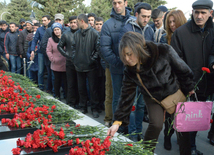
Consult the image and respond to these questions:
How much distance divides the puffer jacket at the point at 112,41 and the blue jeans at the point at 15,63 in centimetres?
666

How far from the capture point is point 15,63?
9992 mm

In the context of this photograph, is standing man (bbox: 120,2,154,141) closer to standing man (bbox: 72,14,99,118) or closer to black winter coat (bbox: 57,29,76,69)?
standing man (bbox: 72,14,99,118)

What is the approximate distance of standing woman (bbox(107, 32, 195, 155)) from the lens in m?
2.35

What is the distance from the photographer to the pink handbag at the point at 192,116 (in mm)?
2650

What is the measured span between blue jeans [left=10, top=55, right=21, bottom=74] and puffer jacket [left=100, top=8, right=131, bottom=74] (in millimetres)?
6656

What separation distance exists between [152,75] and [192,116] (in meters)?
0.68

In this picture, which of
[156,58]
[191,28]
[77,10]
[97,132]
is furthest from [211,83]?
[77,10]

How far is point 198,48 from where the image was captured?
3281 mm

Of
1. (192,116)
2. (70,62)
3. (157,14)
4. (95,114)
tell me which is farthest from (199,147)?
(70,62)

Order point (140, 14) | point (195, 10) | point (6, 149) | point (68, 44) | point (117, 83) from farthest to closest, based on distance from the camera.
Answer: point (68, 44) < point (117, 83) < point (140, 14) < point (195, 10) < point (6, 149)

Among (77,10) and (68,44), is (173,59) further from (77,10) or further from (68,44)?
(77,10)

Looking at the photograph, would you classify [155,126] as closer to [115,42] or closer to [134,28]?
[134,28]

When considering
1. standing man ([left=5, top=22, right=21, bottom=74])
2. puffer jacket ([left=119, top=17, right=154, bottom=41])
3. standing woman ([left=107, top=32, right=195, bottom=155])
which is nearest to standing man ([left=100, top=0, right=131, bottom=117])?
puffer jacket ([left=119, top=17, right=154, bottom=41])

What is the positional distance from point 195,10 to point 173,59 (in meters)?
1.03
